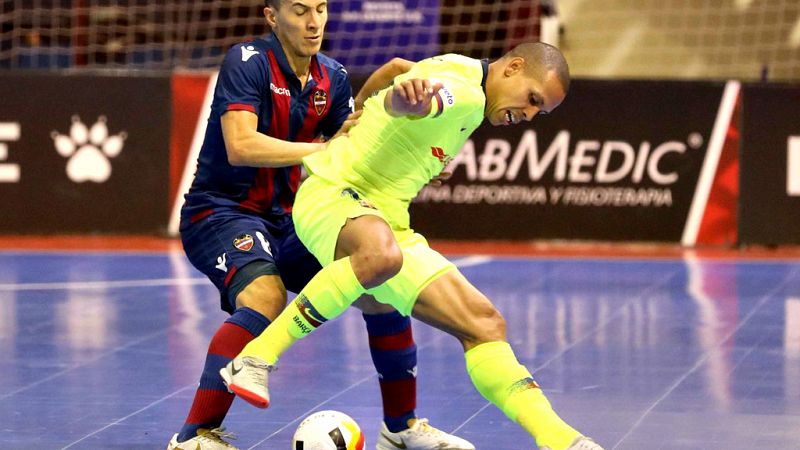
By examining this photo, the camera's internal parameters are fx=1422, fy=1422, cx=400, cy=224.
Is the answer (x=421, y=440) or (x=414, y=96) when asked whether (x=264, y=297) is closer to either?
(x=421, y=440)

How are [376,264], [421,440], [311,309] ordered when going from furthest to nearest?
1. [421,440]
2. [311,309]
3. [376,264]

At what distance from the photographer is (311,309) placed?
492 cm

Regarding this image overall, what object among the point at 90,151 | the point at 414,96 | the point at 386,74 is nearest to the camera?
the point at 414,96

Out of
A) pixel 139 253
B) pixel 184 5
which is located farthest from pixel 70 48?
pixel 139 253

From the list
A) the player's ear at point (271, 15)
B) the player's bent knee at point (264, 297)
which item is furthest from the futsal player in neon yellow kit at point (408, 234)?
the player's ear at point (271, 15)

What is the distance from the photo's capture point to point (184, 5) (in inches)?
567

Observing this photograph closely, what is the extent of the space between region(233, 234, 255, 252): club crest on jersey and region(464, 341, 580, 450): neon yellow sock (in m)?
0.97

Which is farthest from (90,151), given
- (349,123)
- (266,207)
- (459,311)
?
(459,311)

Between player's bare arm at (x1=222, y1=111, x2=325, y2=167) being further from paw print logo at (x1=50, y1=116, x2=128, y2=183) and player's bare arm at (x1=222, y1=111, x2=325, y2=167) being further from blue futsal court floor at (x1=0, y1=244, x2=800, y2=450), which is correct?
paw print logo at (x1=50, y1=116, x2=128, y2=183)

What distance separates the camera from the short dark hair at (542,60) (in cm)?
495

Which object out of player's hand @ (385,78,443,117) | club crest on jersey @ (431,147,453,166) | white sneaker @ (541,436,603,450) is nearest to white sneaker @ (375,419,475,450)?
white sneaker @ (541,436,603,450)

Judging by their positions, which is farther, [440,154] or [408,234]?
[408,234]

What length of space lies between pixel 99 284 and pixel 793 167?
6146 mm

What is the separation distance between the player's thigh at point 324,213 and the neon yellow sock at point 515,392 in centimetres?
61
